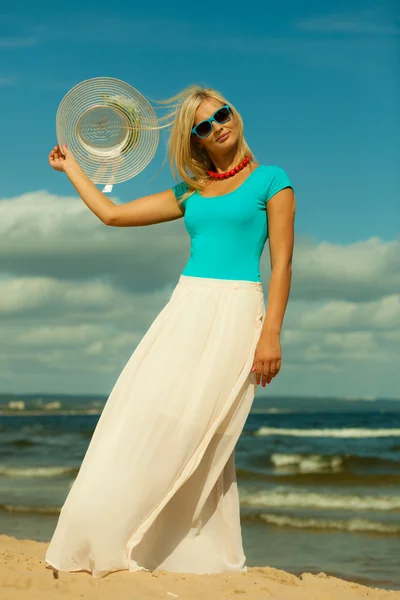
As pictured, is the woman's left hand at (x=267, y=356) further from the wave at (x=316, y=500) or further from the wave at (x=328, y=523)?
the wave at (x=316, y=500)

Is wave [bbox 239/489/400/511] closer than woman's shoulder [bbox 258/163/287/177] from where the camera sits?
No

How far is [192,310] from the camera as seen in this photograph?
12.1ft

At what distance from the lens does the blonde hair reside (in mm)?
3805

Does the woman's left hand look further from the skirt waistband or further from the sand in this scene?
the sand

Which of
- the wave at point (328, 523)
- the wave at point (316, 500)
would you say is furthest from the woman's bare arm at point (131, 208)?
the wave at point (316, 500)

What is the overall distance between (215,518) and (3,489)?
8943 millimetres

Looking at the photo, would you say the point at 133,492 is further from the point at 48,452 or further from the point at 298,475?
the point at 48,452

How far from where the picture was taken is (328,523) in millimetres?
9312

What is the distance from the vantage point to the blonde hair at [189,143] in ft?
12.5

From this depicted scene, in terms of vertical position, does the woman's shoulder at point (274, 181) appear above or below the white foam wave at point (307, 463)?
below

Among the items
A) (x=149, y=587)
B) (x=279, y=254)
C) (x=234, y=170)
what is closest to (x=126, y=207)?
(x=234, y=170)

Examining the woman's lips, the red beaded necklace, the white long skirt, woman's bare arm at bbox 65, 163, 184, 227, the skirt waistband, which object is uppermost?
the woman's lips

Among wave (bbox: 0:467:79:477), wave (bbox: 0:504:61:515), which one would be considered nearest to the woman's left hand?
wave (bbox: 0:504:61:515)

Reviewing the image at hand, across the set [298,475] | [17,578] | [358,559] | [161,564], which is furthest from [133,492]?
[298,475]
